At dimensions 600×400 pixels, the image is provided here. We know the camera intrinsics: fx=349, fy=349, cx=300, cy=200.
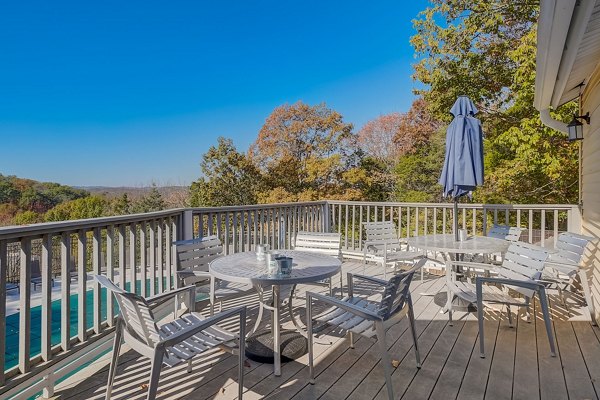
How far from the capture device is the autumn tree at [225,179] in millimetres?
17516

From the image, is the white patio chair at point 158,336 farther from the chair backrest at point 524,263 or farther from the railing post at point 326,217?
the railing post at point 326,217

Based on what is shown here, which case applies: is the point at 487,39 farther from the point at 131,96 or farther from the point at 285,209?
the point at 131,96

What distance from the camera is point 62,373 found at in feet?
7.78

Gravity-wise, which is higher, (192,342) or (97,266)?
(97,266)

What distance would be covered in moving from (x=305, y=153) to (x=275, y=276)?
14.5 meters

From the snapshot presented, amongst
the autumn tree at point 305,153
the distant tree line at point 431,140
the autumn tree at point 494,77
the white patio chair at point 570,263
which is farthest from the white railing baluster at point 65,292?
the autumn tree at point 305,153

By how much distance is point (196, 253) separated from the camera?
3.50 metres

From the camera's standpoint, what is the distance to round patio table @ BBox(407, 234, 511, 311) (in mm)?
3729

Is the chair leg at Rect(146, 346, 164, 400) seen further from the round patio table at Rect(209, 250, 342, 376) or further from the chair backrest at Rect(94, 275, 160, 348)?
the round patio table at Rect(209, 250, 342, 376)

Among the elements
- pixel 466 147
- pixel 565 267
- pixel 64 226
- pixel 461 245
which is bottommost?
pixel 565 267

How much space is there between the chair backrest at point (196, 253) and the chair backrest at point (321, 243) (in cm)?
101

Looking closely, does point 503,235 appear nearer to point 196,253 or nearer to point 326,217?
point 326,217

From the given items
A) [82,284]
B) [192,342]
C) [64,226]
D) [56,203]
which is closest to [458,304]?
[192,342]

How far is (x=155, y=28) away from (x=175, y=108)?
19.9ft
